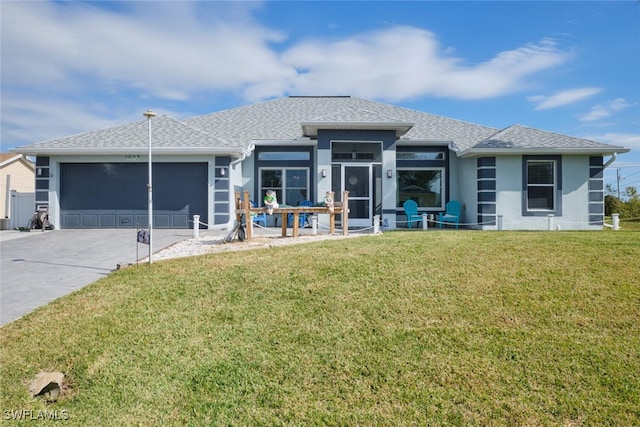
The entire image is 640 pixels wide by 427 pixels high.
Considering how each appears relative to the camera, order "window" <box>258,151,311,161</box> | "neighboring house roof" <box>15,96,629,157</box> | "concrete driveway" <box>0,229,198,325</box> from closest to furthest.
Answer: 1. "concrete driveway" <box>0,229,198,325</box>
2. "neighboring house roof" <box>15,96,629,157</box>
3. "window" <box>258,151,311,161</box>

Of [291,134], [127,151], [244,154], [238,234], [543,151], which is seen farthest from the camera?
[291,134]

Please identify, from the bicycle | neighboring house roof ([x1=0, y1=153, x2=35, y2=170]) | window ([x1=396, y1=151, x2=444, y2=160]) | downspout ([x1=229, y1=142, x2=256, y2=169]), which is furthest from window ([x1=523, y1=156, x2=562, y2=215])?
neighboring house roof ([x1=0, y1=153, x2=35, y2=170])

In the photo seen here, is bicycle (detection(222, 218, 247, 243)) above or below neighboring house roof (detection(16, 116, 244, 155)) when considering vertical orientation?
below

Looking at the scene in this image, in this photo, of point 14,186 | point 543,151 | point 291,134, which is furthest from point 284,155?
point 14,186

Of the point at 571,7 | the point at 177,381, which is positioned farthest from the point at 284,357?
the point at 571,7

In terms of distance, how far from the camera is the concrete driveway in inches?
234

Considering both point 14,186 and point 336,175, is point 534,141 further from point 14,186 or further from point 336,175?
point 14,186

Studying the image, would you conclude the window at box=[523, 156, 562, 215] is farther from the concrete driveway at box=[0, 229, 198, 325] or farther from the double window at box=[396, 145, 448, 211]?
the concrete driveway at box=[0, 229, 198, 325]

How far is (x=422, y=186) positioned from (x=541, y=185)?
4.65 metres

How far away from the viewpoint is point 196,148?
45.6 ft

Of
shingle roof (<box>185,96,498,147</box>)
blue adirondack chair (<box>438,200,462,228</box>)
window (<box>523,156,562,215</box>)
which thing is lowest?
blue adirondack chair (<box>438,200,462,228</box>)

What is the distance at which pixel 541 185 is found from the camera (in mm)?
14258

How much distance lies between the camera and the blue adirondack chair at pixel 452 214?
50.7 feet

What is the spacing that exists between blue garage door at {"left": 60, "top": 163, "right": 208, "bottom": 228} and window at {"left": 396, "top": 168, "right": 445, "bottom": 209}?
28.3 ft
